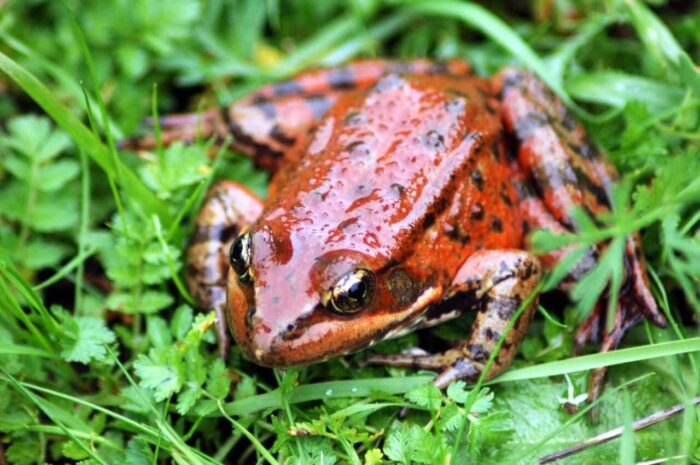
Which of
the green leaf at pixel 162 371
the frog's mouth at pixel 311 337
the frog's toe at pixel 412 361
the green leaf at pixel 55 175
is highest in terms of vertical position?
the green leaf at pixel 55 175

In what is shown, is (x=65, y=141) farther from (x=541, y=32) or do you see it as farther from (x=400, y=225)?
(x=541, y=32)

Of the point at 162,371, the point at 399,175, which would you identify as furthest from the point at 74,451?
the point at 399,175

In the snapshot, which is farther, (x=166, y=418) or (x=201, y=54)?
(x=201, y=54)

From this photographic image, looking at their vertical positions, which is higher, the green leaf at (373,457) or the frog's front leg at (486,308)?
the frog's front leg at (486,308)

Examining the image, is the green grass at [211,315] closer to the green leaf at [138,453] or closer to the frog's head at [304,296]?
the green leaf at [138,453]

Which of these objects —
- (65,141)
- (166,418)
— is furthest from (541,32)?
(166,418)

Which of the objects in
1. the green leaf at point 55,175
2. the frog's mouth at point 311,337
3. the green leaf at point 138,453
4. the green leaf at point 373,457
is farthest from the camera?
the green leaf at point 55,175

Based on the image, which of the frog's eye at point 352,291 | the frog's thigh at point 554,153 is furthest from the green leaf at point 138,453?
the frog's thigh at point 554,153
